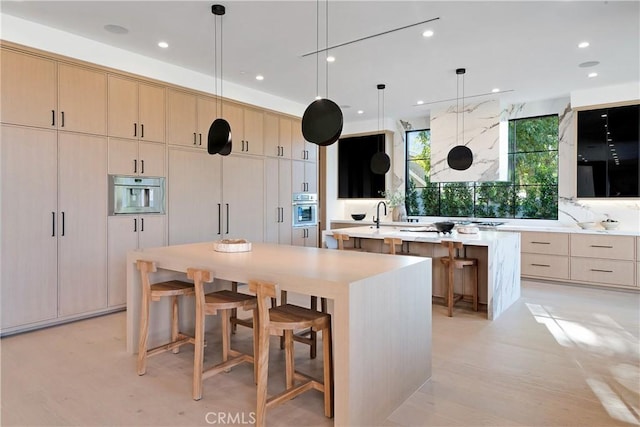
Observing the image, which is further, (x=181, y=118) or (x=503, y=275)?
(x=181, y=118)

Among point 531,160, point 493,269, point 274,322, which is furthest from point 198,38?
point 531,160

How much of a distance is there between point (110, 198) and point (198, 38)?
6.69ft

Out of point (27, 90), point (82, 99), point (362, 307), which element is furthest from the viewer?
point (82, 99)

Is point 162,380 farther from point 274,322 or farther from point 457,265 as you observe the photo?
point 457,265

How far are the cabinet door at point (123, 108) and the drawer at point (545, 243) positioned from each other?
19.3ft

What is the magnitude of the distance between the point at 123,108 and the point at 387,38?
10.2 ft

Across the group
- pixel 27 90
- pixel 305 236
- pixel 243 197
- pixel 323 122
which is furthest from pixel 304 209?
pixel 27 90

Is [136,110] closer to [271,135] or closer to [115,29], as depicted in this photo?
[115,29]

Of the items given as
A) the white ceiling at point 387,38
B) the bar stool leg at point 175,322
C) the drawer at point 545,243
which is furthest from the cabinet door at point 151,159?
the drawer at point 545,243

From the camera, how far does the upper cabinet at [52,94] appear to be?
3.70 meters

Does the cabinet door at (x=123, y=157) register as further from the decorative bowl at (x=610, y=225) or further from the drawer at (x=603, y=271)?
the decorative bowl at (x=610, y=225)

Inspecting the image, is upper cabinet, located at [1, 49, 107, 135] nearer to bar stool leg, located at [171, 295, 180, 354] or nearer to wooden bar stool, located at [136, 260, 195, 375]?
wooden bar stool, located at [136, 260, 195, 375]

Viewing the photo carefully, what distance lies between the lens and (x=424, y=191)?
816cm

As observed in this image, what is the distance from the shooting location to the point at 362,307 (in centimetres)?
208
